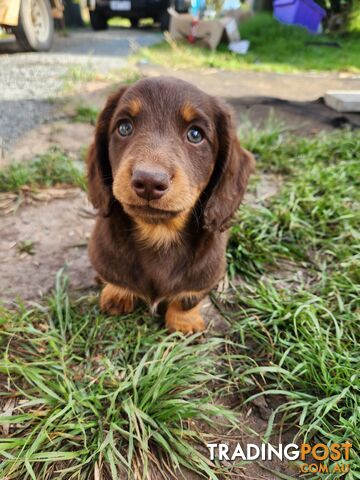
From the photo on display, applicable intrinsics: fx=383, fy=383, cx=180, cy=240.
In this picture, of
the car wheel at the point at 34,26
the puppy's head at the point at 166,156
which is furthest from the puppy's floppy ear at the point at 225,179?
the car wheel at the point at 34,26

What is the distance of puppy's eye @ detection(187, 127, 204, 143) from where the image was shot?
1643 mm

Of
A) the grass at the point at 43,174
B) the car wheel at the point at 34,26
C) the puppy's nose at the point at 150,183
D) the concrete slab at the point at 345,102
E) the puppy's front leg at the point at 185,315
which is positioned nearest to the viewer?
the puppy's nose at the point at 150,183

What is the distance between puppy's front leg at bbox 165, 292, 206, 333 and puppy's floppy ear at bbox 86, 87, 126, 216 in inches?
23.2

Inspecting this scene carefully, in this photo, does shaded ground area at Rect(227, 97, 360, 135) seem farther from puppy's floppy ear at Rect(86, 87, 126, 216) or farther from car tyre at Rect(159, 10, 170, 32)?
car tyre at Rect(159, 10, 170, 32)

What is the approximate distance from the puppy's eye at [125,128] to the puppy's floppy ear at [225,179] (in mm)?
402

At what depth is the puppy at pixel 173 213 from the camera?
1582 millimetres

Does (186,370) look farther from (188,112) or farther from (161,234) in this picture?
(188,112)

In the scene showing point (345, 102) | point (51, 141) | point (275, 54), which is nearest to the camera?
point (51, 141)

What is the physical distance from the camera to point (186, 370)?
1.62 metres

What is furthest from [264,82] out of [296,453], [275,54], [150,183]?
[296,453]

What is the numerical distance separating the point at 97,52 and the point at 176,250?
7.32m

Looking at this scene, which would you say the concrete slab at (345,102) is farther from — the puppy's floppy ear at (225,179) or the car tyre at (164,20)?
the car tyre at (164,20)

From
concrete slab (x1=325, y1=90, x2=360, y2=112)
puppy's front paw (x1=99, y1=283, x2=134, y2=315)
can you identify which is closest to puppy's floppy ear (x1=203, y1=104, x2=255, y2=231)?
puppy's front paw (x1=99, y1=283, x2=134, y2=315)

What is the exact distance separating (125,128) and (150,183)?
0.46 m
